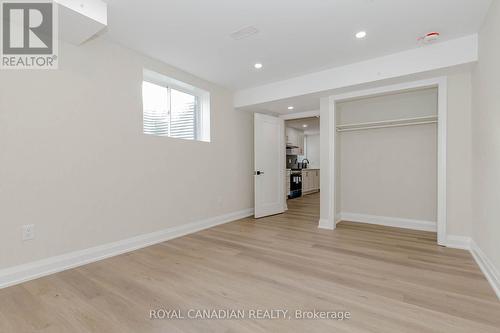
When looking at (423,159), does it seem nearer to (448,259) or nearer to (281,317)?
(448,259)

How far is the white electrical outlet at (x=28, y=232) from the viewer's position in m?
2.17

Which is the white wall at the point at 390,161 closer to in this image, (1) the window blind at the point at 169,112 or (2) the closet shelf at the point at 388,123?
(2) the closet shelf at the point at 388,123

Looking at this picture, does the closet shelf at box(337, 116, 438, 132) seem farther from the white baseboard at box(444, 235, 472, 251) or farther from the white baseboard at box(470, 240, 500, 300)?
the white baseboard at box(470, 240, 500, 300)

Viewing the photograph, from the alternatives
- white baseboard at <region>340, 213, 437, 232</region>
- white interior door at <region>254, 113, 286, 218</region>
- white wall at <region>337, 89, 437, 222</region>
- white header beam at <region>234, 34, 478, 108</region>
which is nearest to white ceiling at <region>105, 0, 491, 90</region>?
white header beam at <region>234, 34, 478, 108</region>

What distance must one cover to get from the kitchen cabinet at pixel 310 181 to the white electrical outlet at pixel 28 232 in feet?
23.8

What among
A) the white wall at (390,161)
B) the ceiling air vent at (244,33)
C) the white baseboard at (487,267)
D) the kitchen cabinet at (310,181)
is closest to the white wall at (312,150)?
the kitchen cabinet at (310,181)

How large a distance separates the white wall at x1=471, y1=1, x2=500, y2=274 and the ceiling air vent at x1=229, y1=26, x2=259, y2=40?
212cm

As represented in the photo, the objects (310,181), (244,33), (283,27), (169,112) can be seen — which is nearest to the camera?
(283,27)

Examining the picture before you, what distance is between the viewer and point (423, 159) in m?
3.83

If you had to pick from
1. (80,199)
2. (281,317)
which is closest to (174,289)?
(281,317)

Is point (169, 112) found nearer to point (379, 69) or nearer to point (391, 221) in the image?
point (379, 69)

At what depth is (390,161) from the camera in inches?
162
